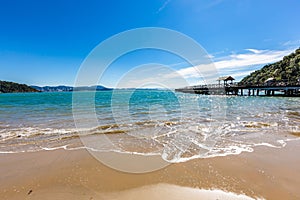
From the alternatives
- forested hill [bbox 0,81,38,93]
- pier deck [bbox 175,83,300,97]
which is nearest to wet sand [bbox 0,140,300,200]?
pier deck [bbox 175,83,300,97]

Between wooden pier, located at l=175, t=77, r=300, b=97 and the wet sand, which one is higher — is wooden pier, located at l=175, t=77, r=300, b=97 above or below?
above

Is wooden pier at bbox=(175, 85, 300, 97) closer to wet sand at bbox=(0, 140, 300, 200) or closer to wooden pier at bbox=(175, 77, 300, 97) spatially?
wooden pier at bbox=(175, 77, 300, 97)

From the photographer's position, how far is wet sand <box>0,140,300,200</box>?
3.61 metres

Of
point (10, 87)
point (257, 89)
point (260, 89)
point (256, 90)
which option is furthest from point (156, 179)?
point (10, 87)

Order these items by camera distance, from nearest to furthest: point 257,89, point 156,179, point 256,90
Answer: point 156,179 → point 257,89 → point 256,90

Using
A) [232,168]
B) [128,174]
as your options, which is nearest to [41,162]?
[128,174]

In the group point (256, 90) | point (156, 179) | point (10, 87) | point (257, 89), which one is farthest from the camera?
point (10, 87)

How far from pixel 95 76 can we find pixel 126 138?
3.46 meters

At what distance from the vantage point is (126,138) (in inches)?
332

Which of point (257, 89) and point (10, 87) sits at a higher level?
point (10, 87)

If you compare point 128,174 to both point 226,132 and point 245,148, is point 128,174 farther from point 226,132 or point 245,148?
point 226,132

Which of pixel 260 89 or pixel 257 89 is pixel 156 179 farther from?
pixel 257 89

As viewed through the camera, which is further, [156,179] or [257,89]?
[257,89]

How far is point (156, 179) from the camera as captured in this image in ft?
13.9
